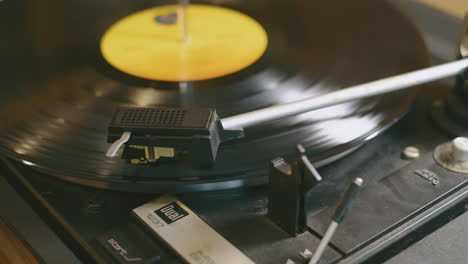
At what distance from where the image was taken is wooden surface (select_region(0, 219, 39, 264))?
0.82 m

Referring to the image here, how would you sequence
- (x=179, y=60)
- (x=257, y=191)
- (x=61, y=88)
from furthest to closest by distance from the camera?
(x=179, y=60) < (x=61, y=88) < (x=257, y=191)

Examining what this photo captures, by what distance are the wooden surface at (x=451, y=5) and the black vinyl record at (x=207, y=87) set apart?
0.22m

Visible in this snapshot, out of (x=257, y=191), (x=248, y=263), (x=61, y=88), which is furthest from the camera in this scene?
(x=61, y=88)

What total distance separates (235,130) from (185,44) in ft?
1.32

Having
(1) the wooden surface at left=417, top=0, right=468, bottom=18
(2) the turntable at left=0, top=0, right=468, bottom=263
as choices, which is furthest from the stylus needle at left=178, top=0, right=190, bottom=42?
(1) the wooden surface at left=417, top=0, right=468, bottom=18

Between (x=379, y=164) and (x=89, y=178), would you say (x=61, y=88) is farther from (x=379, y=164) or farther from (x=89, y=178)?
(x=379, y=164)

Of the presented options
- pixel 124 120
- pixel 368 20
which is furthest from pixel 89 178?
pixel 368 20

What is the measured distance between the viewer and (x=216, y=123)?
75 centimetres

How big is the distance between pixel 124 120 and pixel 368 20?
21.1 inches

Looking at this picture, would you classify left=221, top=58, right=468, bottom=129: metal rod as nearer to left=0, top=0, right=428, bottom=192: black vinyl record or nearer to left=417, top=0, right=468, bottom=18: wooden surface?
left=0, top=0, right=428, bottom=192: black vinyl record

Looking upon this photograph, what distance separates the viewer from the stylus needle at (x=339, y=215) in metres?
0.67

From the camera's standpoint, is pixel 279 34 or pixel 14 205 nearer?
pixel 14 205

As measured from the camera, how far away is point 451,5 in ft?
4.37

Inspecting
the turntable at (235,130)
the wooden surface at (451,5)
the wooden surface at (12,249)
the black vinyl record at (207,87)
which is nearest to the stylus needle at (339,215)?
the turntable at (235,130)
